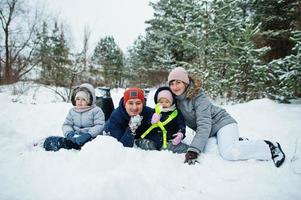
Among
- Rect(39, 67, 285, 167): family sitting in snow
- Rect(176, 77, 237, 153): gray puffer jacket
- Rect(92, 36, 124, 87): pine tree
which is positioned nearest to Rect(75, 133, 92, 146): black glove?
Rect(39, 67, 285, 167): family sitting in snow

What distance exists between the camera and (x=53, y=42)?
20641 mm

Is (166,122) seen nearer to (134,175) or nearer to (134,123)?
(134,123)

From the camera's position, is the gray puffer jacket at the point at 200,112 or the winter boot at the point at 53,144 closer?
the gray puffer jacket at the point at 200,112

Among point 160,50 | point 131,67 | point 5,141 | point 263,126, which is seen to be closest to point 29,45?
point 160,50

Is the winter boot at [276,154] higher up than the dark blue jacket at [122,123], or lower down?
lower down

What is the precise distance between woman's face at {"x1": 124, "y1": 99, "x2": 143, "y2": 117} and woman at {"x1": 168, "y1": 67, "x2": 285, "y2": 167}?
0.49 m

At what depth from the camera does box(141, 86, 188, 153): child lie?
3.34m

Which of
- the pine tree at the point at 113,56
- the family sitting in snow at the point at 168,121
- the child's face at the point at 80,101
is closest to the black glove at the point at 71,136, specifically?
the family sitting in snow at the point at 168,121

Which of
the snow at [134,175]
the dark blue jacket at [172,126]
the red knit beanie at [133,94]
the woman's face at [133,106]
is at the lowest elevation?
the snow at [134,175]

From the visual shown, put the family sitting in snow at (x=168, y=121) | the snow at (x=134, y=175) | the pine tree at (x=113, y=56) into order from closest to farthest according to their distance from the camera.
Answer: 1. the snow at (x=134, y=175)
2. the family sitting in snow at (x=168, y=121)
3. the pine tree at (x=113, y=56)

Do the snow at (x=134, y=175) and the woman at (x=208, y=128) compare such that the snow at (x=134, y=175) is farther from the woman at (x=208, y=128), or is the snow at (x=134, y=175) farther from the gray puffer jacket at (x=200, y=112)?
the gray puffer jacket at (x=200, y=112)

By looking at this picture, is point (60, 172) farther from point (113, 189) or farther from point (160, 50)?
point (160, 50)

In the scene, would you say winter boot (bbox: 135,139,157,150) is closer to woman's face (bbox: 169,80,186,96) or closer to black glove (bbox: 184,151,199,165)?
black glove (bbox: 184,151,199,165)

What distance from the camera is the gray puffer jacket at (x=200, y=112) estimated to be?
3158 mm
